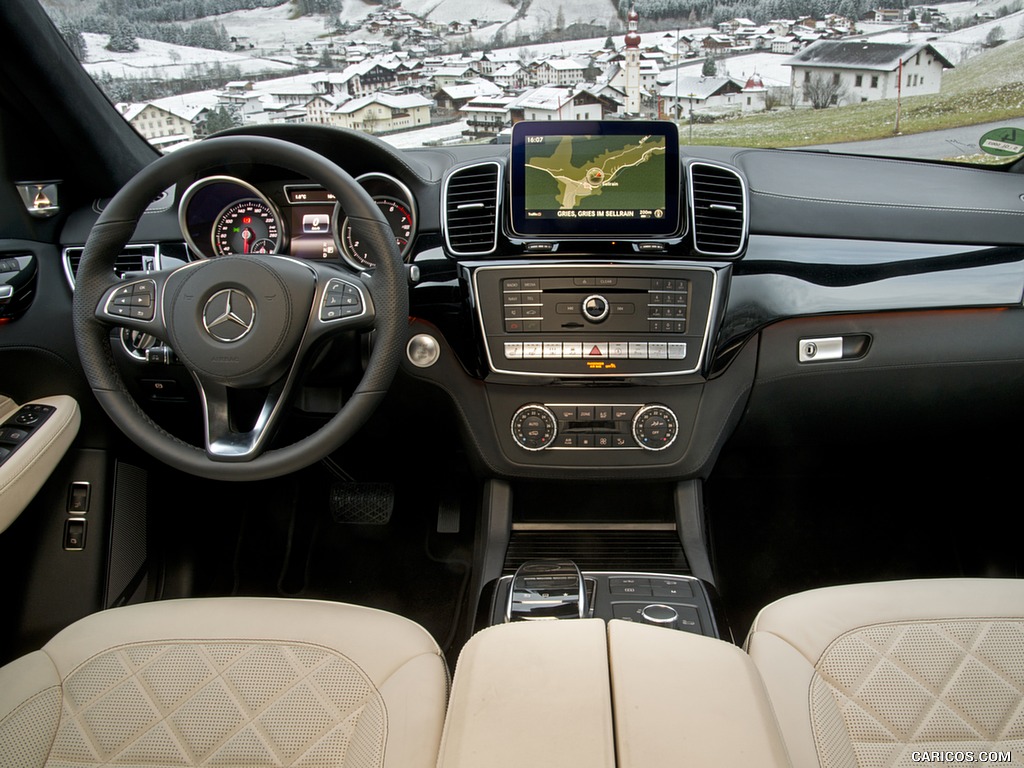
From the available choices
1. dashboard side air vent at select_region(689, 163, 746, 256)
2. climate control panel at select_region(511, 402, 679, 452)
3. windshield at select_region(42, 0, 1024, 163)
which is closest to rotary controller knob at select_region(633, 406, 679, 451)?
climate control panel at select_region(511, 402, 679, 452)

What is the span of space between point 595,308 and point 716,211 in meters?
0.38

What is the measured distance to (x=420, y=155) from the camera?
2162 mm

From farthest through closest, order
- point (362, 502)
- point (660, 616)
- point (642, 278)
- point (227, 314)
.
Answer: point (362, 502), point (642, 278), point (660, 616), point (227, 314)

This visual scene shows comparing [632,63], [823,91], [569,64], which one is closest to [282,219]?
[569,64]

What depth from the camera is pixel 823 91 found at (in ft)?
6.80

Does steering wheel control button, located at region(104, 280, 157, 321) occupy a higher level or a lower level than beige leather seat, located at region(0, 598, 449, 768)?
higher

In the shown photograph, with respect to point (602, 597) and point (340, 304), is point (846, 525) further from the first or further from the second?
point (340, 304)

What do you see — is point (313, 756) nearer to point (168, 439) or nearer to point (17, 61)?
point (168, 439)

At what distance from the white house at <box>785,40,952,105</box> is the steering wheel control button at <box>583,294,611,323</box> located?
2.49ft

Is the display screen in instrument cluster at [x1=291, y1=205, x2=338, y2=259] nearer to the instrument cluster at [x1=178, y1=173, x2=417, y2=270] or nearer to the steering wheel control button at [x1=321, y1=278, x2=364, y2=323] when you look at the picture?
the instrument cluster at [x1=178, y1=173, x2=417, y2=270]

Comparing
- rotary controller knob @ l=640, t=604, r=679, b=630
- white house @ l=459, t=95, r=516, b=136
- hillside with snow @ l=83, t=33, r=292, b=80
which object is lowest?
rotary controller knob @ l=640, t=604, r=679, b=630

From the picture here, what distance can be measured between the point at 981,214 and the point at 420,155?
59.8 inches

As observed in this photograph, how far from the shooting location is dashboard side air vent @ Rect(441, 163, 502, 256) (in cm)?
197

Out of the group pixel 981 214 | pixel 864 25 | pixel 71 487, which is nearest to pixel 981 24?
pixel 864 25
